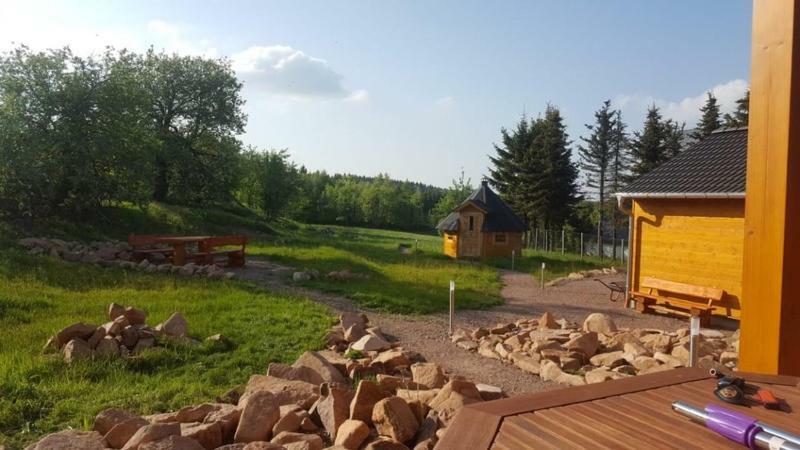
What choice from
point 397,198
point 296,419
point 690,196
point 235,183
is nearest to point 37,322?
point 296,419

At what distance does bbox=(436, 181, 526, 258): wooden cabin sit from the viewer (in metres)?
25.6

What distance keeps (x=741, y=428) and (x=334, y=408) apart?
9.47 feet

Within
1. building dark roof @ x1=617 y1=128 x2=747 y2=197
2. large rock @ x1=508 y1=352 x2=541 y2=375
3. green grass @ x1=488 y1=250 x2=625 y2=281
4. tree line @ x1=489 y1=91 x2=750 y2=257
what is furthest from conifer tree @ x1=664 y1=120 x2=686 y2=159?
large rock @ x1=508 y1=352 x2=541 y2=375

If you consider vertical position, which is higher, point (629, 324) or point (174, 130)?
point (174, 130)

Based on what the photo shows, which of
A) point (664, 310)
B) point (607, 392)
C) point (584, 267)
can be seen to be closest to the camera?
point (607, 392)

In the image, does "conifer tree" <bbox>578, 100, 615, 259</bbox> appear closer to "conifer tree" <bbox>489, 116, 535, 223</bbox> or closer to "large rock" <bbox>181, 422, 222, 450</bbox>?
"conifer tree" <bbox>489, 116, 535, 223</bbox>

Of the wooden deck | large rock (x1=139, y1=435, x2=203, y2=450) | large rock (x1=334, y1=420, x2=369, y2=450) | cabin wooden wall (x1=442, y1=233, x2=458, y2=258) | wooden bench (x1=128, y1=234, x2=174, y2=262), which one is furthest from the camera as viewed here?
cabin wooden wall (x1=442, y1=233, x2=458, y2=258)

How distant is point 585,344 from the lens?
7320 millimetres

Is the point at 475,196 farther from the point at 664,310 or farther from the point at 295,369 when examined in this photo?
the point at 295,369

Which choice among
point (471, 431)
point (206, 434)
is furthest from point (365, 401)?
point (471, 431)

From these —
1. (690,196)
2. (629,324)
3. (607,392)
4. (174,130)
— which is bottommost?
(629,324)

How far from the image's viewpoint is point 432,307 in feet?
37.3

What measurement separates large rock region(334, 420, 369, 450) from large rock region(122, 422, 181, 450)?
1.13 m

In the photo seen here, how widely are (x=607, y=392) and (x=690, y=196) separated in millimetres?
10810
